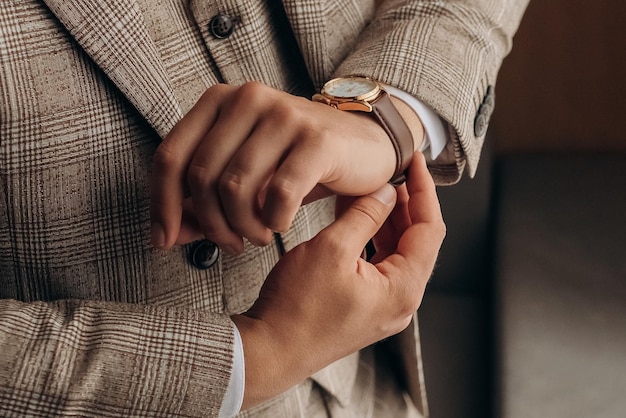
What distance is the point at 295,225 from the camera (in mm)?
726

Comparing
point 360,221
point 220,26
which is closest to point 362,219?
point 360,221

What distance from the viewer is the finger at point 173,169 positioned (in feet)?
1.73

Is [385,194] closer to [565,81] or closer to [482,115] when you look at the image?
[482,115]

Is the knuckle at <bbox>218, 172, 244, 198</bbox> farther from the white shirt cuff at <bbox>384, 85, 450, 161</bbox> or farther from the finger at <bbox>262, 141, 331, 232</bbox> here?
the white shirt cuff at <bbox>384, 85, 450, 161</bbox>

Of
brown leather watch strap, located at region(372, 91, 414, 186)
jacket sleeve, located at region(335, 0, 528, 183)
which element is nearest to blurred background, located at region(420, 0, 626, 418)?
jacket sleeve, located at region(335, 0, 528, 183)

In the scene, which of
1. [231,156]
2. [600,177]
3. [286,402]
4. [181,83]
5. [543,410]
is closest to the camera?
[231,156]

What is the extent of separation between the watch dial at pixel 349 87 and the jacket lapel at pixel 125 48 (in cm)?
14

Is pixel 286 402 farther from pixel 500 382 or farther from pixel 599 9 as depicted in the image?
pixel 599 9

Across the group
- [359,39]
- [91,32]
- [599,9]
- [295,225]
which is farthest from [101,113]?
[599,9]

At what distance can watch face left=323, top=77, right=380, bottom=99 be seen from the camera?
641 millimetres

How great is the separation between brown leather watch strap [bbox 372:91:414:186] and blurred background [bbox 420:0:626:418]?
55 cm

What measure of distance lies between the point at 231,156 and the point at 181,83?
0.47 feet

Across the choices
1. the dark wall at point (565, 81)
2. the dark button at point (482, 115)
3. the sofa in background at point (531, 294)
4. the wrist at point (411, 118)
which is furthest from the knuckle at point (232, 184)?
the dark wall at point (565, 81)

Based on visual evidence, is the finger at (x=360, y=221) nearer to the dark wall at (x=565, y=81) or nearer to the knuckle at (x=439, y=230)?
the knuckle at (x=439, y=230)
